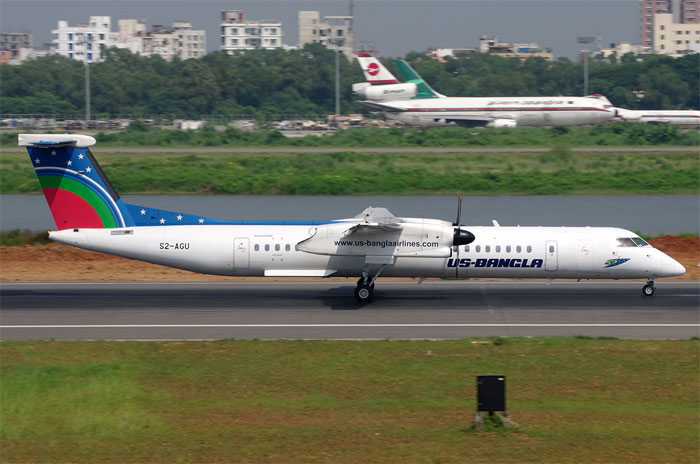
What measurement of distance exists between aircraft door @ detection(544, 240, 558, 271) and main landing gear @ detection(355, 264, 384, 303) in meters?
5.09

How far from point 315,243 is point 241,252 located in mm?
2297

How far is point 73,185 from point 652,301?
714 inches

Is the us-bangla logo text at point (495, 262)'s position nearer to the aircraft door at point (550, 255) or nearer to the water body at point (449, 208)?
the aircraft door at point (550, 255)

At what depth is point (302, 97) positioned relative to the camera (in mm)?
111750

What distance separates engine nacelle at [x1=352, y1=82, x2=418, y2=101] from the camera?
90.2m

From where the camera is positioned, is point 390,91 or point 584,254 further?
point 390,91

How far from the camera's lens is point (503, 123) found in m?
84.2

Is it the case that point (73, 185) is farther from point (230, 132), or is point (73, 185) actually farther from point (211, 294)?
point (230, 132)

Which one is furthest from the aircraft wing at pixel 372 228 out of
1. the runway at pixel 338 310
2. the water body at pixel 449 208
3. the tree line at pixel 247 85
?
the tree line at pixel 247 85

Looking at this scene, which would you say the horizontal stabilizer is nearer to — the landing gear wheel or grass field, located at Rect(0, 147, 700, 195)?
the landing gear wheel

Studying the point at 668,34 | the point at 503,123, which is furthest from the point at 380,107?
the point at 668,34

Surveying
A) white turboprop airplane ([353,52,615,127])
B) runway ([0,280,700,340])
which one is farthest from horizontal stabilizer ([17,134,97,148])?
white turboprop airplane ([353,52,615,127])

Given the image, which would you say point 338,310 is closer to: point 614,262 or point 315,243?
point 315,243

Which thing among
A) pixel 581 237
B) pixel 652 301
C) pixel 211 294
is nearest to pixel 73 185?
pixel 211 294
